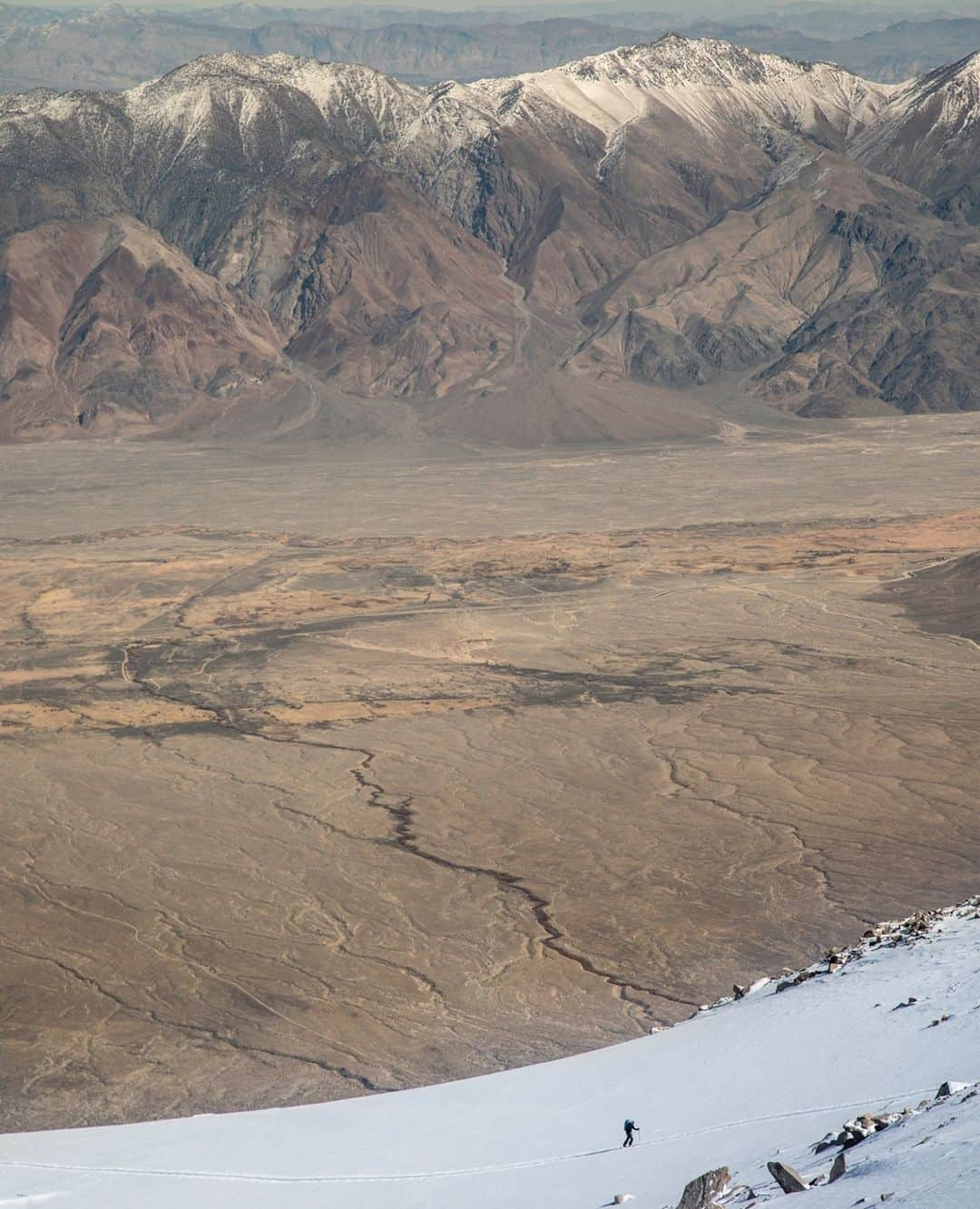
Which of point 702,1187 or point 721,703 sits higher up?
point 702,1187

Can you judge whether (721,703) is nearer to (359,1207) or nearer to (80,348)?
(359,1207)

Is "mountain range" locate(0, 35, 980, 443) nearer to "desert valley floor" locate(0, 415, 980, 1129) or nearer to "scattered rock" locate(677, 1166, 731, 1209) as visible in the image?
"desert valley floor" locate(0, 415, 980, 1129)

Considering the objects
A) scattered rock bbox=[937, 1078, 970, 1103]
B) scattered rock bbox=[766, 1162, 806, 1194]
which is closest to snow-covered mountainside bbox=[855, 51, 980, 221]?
scattered rock bbox=[937, 1078, 970, 1103]

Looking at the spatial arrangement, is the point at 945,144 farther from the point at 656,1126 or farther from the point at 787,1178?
the point at 787,1178

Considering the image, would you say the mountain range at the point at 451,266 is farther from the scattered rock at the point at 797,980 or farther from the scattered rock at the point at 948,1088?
the scattered rock at the point at 948,1088

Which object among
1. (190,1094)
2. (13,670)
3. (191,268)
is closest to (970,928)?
(190,1094)

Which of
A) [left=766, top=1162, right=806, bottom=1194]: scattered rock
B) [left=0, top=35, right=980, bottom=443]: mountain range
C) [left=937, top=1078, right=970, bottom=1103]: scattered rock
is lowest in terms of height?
[left=0, top=35, right=980, bottom=443]: mountain range

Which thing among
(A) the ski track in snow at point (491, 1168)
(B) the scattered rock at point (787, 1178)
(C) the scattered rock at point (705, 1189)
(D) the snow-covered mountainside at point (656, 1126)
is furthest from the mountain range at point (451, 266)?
(B) the scattered rock at point (787, 1178)
